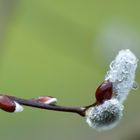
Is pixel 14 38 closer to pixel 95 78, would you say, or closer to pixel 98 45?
pixel 95 78

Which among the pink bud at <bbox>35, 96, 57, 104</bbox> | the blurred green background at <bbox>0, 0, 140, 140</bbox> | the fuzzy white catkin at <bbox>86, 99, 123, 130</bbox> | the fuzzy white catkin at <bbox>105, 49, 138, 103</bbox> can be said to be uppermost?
the blurred green background at <bbox>0, 0, 140, 140</bbox>

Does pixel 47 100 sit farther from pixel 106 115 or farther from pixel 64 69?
pixel 64 69

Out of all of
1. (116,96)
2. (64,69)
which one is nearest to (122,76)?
(116,96)

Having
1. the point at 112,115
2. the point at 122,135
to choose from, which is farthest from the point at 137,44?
the point at 112,115

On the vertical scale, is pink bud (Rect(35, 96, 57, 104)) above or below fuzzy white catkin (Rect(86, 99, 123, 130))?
above

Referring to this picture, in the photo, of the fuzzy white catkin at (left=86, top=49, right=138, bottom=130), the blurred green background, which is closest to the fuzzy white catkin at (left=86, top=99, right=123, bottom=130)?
the fuzzy white catkin at (left=86, top=49, right=138, bottom=130)

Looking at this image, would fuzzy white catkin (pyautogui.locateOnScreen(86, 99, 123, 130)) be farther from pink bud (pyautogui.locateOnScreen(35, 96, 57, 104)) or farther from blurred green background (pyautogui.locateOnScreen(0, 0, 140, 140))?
blurred green background (pyautogui.locateOnScreen(0, 0, 140, 140))
